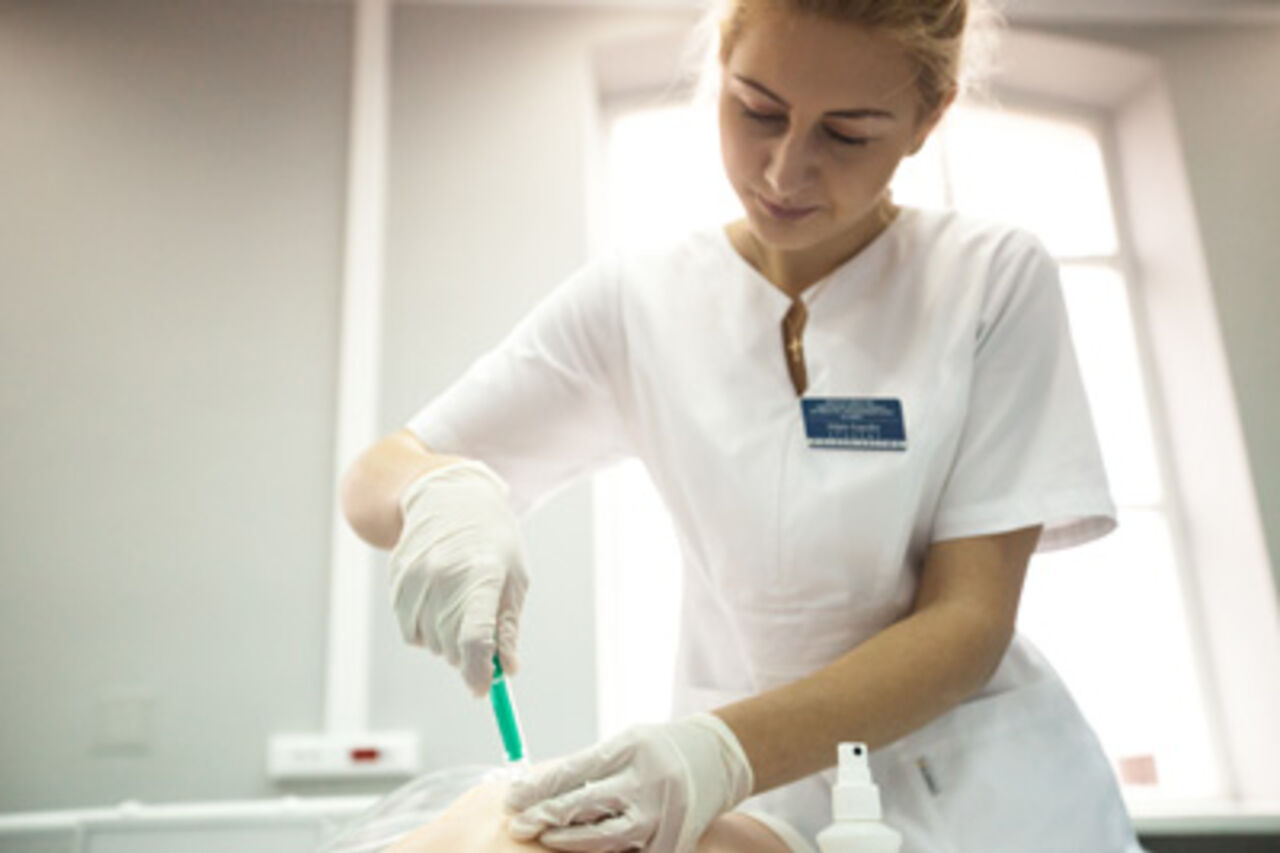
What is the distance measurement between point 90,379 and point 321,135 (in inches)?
30.0

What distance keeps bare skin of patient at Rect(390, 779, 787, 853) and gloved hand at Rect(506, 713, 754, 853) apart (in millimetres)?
16

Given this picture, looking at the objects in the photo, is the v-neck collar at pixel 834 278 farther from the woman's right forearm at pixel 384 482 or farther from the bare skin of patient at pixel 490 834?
the bare skin of patient at pixel 490 834

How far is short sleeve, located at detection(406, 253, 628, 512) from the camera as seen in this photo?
125 centimetres

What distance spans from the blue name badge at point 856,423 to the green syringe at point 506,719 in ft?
1.17

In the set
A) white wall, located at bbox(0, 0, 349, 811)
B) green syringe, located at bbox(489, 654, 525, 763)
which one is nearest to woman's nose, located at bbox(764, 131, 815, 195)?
green syringe, located at bbox(489, 654, 525, 763)

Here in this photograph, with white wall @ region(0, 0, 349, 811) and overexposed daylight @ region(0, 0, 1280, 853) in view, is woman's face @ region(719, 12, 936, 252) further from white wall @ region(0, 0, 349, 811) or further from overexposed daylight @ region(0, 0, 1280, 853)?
white wall @ region(0, 0, 349, 811)

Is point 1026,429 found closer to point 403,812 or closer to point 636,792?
point 636,792

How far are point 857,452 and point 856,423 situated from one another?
0.10 feet

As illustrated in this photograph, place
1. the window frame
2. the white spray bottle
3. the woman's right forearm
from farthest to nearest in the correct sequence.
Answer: the window frame, the woman's right forearm, the white spray bottle

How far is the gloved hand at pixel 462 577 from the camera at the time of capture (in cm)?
97

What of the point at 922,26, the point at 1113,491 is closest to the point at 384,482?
the point at 922,26

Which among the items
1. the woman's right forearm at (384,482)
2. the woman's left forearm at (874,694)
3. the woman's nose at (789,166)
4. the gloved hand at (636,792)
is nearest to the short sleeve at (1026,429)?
the woman's left forearm at (874,694)

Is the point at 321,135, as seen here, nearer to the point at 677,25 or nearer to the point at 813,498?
the point at 677,25

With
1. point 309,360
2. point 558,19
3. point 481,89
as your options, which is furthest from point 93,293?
point 558,19
